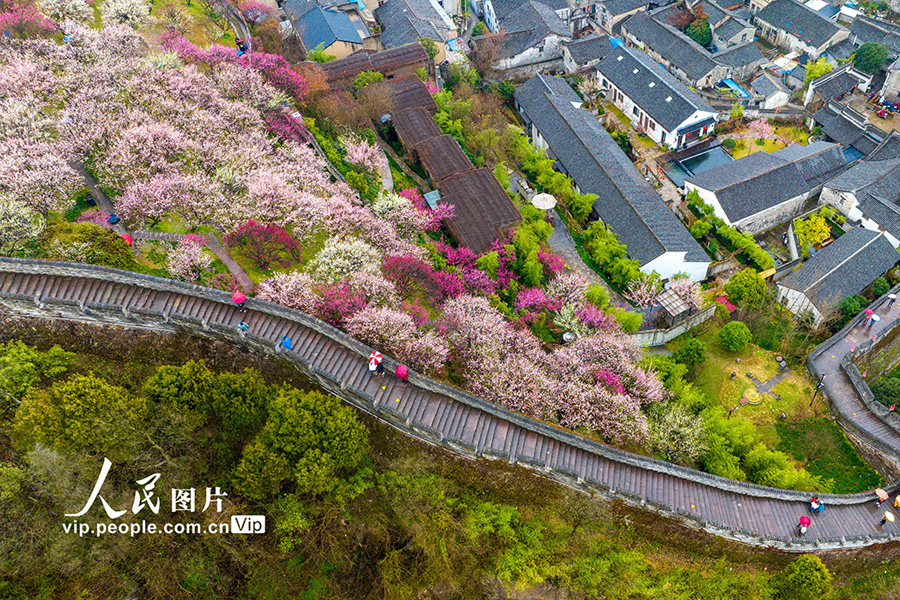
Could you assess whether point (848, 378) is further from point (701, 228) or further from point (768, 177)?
point (768, 177)

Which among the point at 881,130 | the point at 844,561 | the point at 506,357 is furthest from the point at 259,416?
the point at 881,130

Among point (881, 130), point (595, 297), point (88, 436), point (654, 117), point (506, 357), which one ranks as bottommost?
point (88, 436)

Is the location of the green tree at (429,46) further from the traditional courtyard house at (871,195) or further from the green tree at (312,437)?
the green tree at (312,437)

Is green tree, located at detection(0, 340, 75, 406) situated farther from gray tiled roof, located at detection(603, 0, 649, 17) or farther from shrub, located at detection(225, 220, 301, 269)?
gray tiled roof, located at detection(603, 0, 649, 17)

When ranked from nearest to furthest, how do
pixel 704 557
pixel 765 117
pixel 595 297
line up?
1. pixel 704 557
2. pixel 595 297
3. pixel 765 117

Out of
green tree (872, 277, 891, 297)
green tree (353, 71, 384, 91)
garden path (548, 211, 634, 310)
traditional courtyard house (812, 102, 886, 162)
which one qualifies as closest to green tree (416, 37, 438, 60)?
green tree (353, 71, 384, 91)

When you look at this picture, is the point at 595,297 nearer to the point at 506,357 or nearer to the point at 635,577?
the point at 506,357

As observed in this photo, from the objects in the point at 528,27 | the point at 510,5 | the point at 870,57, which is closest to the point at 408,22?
the point at 528,27
